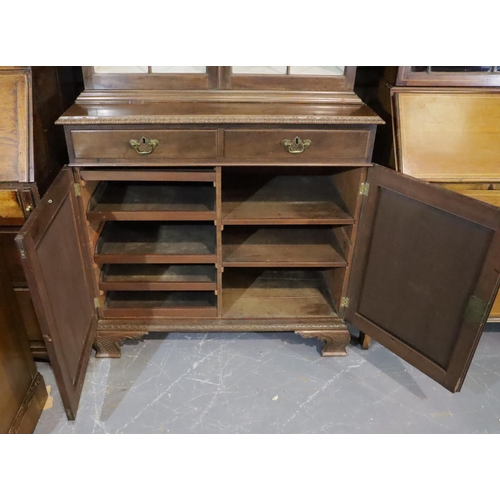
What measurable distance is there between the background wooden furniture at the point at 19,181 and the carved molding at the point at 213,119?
6.6 inches

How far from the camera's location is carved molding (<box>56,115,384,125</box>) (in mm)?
1587

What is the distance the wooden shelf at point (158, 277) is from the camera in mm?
1991

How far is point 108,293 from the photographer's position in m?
2.18

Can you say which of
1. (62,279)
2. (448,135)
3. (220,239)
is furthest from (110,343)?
(448,135)

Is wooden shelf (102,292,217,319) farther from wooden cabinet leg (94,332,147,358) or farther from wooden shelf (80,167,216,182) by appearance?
wooden shelf (80,167,216,182)

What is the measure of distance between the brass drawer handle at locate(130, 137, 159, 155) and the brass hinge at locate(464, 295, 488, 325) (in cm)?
128

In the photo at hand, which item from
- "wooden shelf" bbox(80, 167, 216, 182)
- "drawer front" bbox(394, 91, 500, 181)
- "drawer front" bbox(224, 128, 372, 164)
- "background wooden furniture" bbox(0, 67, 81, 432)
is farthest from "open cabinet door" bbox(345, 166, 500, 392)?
"background wooden furniture" bbox(0, 67, 81, 432)

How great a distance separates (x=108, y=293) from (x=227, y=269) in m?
0.62

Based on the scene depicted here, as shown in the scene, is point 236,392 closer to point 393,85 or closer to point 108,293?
point 108,293

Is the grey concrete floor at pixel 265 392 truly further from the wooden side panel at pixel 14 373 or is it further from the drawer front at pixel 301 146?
the drawer front at pixel 301 146

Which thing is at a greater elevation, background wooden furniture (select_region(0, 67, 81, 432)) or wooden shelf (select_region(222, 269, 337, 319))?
background wooden furniture (select_region(0, 67, 81, 432))

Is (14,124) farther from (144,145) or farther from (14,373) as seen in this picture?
(14,373)

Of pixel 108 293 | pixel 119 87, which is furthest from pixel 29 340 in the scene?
pixel 119 87

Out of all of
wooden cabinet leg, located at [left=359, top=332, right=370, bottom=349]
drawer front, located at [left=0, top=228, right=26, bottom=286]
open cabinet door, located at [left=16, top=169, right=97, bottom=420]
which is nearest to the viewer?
open cabinet door, located at [left=16, top=169, right=97, bottom=420]
